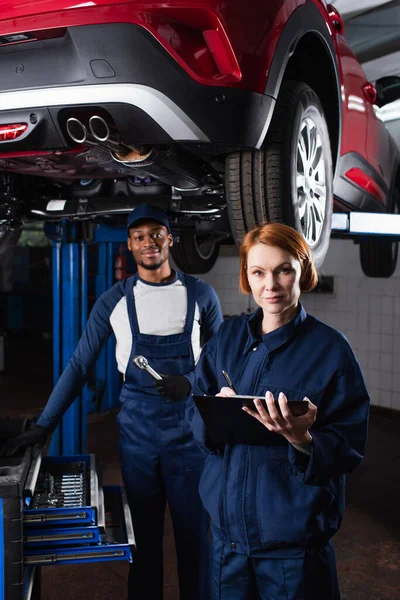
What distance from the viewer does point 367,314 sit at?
6453 millimetres

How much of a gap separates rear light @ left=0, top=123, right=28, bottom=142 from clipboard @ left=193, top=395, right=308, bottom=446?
3.16 ft

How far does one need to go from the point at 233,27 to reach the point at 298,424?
1.07 meters

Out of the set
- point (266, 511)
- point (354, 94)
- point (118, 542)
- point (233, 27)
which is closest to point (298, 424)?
point (266, 511)

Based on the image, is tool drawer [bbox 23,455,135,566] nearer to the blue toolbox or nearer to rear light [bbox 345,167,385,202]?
the blue toolbox

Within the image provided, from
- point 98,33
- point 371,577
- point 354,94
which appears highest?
point 354,94

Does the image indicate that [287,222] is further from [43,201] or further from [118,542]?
[43,201]

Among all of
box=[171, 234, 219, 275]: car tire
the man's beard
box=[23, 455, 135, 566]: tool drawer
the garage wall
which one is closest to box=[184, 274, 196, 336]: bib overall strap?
the man's beard

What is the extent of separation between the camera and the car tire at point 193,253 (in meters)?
5.14

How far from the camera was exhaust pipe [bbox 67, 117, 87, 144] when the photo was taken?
180 centimetres

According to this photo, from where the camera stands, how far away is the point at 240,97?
1.75 meters

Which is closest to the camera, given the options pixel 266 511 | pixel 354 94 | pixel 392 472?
pixel 266 511

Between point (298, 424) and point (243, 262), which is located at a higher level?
point (243, 262)

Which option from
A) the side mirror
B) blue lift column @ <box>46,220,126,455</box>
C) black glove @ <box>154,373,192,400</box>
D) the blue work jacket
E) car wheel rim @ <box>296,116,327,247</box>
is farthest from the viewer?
blue lift column @ <box>46,220,126,455</box>

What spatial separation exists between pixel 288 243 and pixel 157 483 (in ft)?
4.11
